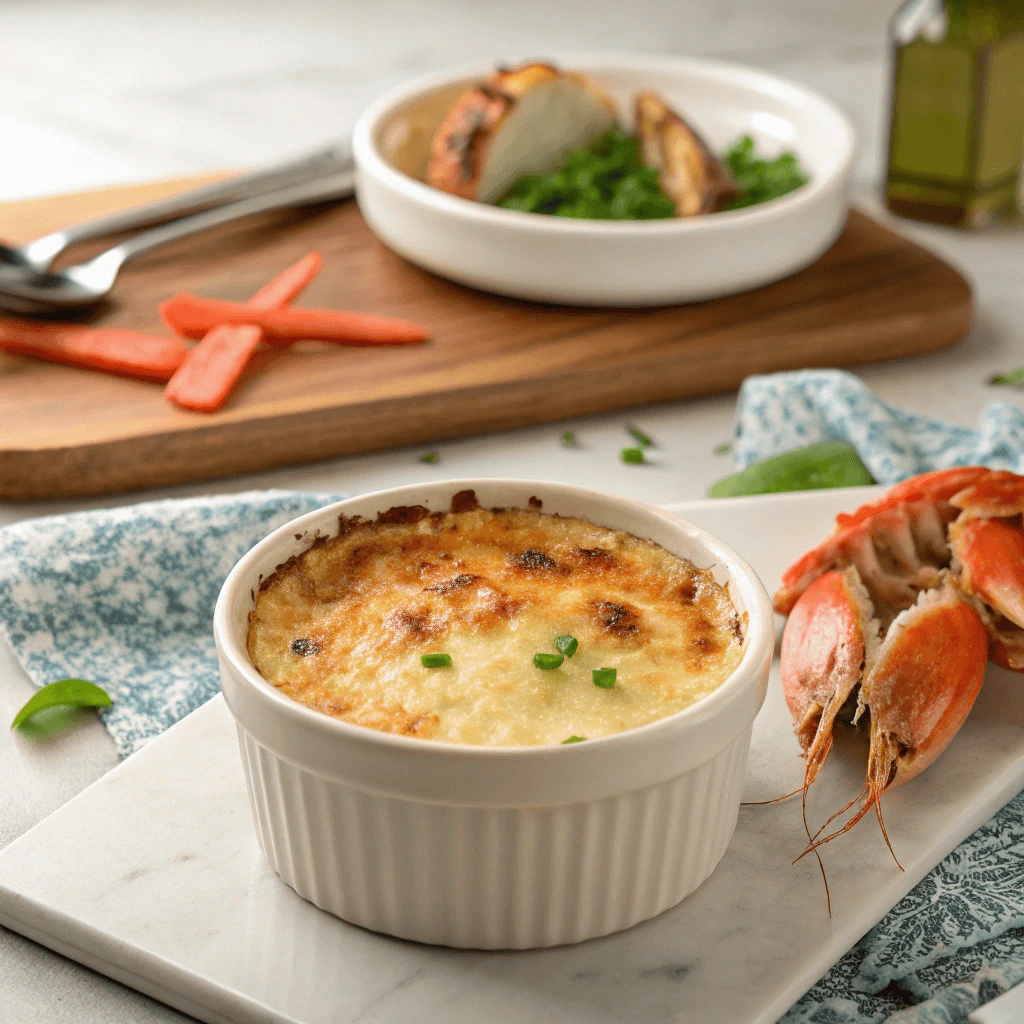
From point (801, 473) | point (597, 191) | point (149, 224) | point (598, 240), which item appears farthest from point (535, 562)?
point (149, 224)

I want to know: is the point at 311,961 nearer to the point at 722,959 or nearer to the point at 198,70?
the point at 722,959

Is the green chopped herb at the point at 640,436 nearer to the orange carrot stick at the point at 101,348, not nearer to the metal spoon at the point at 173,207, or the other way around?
the orange carrot stick at the point at 101,348

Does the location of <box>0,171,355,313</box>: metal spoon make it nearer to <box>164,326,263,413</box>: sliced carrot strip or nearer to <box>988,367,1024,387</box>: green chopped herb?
<box>164,326,263,413</box>: sliced carrot strip

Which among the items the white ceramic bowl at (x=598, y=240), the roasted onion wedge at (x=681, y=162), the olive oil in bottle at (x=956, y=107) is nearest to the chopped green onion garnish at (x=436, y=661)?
the white ceramic bowl at (x=598, y=240)

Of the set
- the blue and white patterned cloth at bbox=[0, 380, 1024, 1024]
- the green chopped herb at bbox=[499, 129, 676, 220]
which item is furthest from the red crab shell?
the green chopped herb at bbox=[499, 129, 676, 220]

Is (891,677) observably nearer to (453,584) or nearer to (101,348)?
(453,584)
